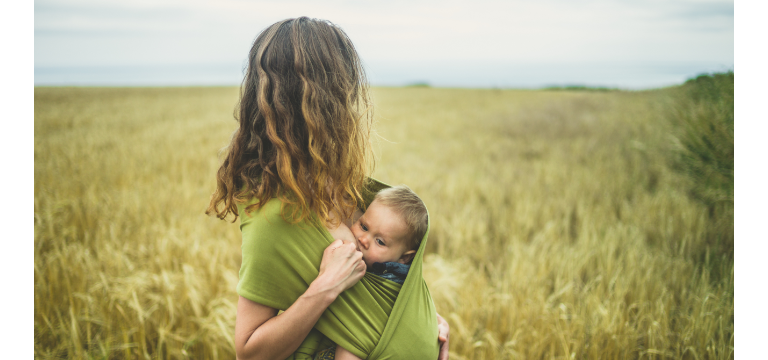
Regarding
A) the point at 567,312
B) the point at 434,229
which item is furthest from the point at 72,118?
the point at 567,312

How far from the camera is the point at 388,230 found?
116cm

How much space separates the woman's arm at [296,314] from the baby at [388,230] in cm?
15

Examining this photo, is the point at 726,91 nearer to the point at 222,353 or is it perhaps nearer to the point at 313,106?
the point at 313,106

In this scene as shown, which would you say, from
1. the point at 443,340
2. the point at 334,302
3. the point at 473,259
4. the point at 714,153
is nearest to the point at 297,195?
the point at 334,302

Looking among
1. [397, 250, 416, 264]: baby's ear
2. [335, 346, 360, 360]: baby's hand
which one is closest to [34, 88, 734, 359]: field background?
[397, 250, 416, 264]: baby's ear

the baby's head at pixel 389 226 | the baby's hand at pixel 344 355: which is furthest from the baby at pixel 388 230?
the baby's hand at pixel 344 355

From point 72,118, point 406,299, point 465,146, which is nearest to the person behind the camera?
point 406,299

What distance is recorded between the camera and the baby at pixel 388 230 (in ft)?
3.83

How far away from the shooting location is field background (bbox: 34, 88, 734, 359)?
2.18 metres

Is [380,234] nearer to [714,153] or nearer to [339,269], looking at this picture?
[339,269]

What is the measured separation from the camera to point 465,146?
29.1ft

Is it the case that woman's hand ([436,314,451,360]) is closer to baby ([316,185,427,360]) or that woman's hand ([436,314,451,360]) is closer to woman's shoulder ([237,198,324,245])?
baby ([316,185,427,360])

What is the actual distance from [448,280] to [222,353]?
5.18 feet

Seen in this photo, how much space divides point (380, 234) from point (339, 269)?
0.81ft
